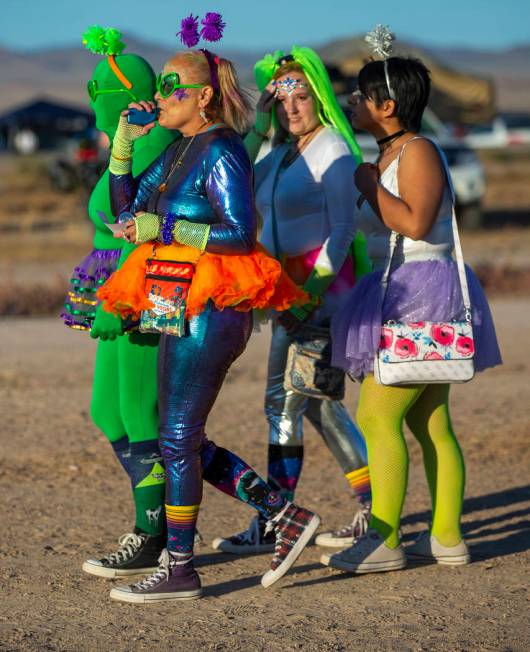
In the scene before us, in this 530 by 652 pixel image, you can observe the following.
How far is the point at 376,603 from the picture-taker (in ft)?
13.7

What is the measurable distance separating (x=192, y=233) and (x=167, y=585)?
1.21 metres

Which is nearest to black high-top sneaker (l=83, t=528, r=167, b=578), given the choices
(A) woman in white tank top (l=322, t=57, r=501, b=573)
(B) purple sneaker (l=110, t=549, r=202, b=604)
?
(B) purple sneaker (l=110, t=549, r=202, b=604)

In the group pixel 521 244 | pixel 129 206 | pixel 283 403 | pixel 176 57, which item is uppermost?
pixel 176 57

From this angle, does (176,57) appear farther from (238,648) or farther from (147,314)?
(238,648)

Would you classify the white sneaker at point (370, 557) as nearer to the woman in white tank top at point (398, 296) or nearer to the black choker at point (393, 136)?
the woman in white tank top at point (398, 296)

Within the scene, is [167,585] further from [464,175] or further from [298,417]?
[464,175]

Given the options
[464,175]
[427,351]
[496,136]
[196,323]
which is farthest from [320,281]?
[496,136]

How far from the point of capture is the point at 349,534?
498 centimetres

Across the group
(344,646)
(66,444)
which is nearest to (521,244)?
(66,444)

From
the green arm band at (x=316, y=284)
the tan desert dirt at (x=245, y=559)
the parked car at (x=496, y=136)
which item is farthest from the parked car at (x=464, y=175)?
the parked car at (x=496, y=136)

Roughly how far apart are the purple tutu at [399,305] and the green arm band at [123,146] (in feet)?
3.12

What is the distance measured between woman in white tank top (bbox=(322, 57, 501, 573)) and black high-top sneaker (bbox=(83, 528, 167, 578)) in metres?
0.63

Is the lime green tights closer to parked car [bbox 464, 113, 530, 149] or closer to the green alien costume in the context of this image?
the green alien costume

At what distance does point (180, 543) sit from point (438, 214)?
1446 mm
